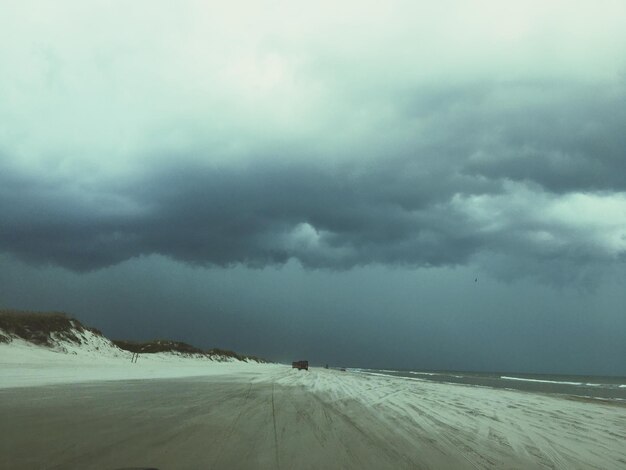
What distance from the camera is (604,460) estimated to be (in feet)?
32.9

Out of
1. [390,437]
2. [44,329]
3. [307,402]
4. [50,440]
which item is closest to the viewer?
[50,440]

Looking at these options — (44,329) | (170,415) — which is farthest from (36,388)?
(44,329)

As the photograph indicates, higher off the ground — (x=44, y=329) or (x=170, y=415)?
(x=44, y=329)

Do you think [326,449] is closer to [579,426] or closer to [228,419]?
[228,419]

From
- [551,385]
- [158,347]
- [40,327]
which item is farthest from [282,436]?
[158,347]

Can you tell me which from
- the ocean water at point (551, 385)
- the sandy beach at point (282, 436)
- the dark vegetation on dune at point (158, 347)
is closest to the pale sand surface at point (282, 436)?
the sandy beach at point (282, 436)

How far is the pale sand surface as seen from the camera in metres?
8.75

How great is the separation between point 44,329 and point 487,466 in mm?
52016

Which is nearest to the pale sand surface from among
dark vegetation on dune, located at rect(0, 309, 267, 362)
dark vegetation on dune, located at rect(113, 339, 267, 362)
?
dark vegetation on dune, located at rect(0, 309, 267, 362)

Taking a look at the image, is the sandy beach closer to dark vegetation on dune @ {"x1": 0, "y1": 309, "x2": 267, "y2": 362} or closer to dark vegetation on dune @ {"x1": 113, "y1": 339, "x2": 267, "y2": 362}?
dark vegetation on dune @ {"x1": 0, "y1": 309, "x2": 267, "y2": 362}

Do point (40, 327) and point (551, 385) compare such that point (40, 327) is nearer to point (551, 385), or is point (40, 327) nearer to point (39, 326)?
point (39, 326)

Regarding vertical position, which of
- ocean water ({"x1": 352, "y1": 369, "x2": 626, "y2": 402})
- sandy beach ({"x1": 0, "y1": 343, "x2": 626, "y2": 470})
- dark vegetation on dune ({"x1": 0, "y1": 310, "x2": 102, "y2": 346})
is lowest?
sandy beach ({"x1": 0, "y1": 343, "x2": 626, "y2": 470})

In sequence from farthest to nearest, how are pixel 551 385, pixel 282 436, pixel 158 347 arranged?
pixel 158 347 < pixel 551 385 < pixel 282 436

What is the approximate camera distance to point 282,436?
1144cm
